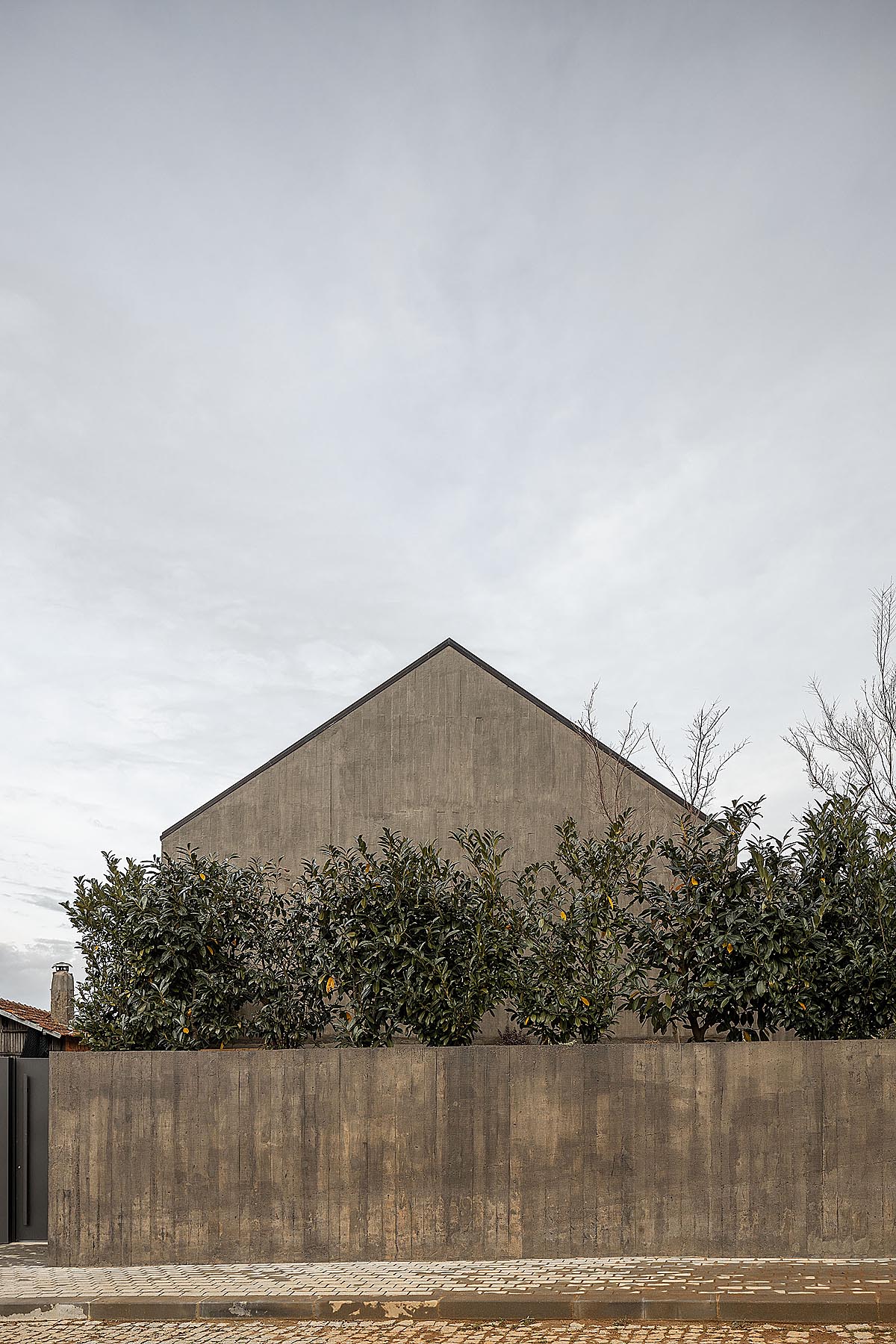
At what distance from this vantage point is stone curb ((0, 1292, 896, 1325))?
7.15m

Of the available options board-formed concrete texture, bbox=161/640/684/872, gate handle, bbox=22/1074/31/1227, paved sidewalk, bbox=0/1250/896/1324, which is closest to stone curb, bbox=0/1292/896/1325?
paved sidewalk, bbox=0/1250/896/1324

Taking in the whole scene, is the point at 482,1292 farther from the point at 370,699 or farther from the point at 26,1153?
the point at 370,699

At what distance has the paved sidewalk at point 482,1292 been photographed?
23.9ft

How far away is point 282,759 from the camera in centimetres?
1902

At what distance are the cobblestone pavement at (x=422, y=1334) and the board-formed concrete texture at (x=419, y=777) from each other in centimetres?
→ 1079

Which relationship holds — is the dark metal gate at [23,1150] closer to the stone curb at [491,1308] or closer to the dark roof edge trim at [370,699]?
the stone curb at [491,1308]

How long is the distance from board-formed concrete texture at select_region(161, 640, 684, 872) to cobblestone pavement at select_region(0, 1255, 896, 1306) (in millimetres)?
9645

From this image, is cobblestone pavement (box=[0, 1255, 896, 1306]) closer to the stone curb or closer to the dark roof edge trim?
the stone curb

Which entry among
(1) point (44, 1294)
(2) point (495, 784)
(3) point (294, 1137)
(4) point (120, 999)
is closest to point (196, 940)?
(4) point (120, 999)

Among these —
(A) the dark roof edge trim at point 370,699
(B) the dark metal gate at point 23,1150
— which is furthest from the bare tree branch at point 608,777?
(B) the dark metal gate at point 23,1150

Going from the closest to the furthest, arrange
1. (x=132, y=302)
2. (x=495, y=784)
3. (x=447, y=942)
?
(x=447, y=942), (x=132, y=302), (x=495, y=784)

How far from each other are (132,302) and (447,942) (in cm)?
753

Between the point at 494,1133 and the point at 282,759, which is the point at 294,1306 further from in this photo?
the point at 282,759

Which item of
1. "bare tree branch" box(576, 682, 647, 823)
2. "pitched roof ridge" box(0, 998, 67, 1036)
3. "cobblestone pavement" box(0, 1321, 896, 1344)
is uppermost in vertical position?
"bare tree branch" box(576, 682, 647, 823)
